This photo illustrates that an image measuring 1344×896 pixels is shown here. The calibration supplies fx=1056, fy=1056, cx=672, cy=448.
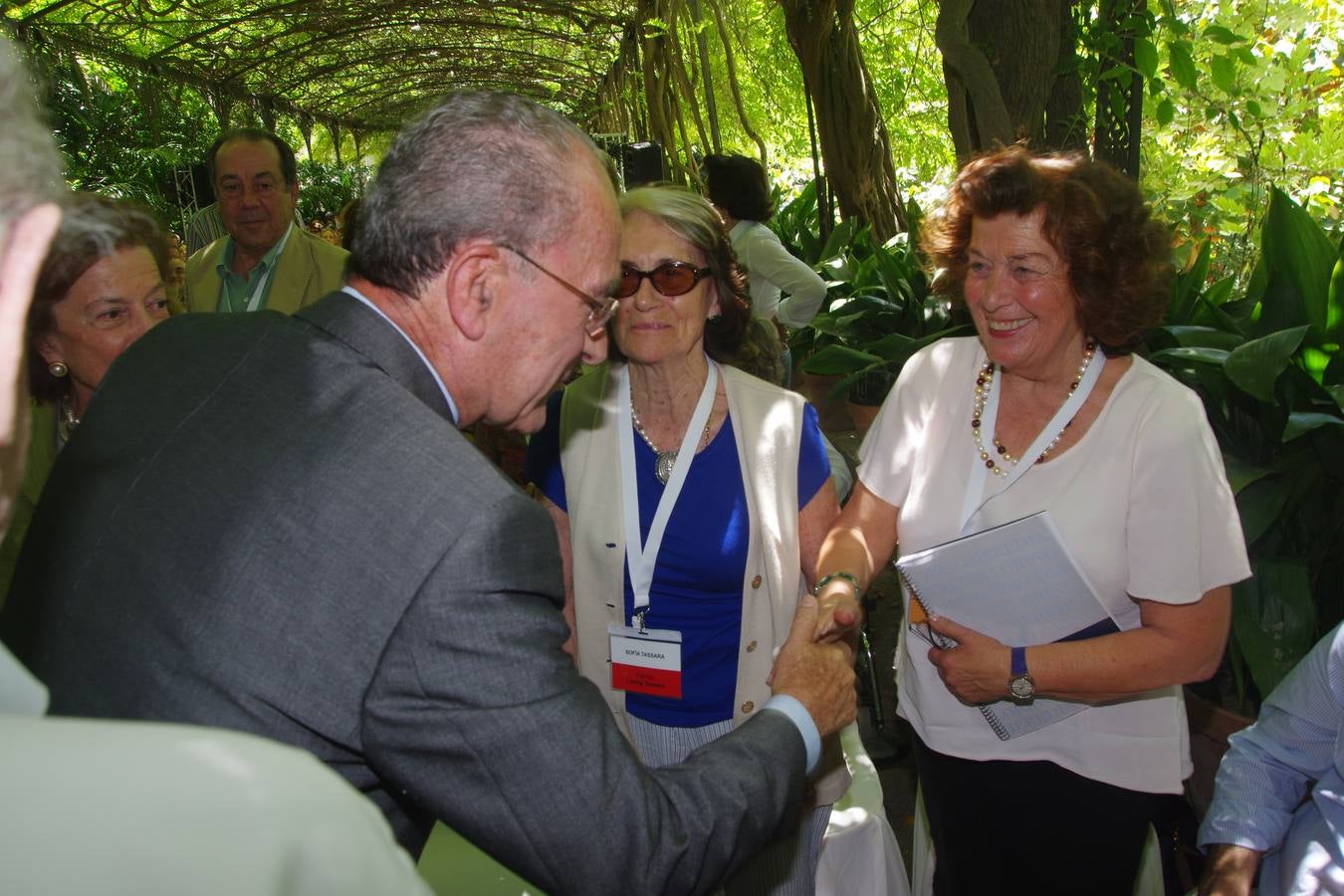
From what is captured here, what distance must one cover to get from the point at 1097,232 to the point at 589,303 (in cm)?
105

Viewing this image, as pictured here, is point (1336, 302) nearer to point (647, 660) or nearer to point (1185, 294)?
point (1185, 294)

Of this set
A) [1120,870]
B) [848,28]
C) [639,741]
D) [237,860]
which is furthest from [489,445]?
[848,28]

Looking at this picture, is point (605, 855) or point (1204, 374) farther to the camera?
point (1204, 374)

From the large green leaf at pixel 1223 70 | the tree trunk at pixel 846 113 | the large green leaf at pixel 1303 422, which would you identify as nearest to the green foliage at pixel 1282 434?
the large green leaf at pixel 1303 422

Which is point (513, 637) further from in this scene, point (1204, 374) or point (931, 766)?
point (1204, 374)

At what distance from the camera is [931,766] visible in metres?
2.17

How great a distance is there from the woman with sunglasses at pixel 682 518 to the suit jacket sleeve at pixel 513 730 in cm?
97

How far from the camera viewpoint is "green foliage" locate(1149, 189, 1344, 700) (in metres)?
2.59

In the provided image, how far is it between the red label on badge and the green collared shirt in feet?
8.77

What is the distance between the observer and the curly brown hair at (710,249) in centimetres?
232

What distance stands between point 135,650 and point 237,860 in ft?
2.03

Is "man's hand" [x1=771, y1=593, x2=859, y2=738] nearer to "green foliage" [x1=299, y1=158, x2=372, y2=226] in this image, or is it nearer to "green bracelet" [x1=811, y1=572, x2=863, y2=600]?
"green bracelet" [x1=811, y1=572, x2=863, y2=600]

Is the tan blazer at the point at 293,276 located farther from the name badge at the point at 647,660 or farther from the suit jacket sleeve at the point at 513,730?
the suit jacket sleeve at the point at 513,730

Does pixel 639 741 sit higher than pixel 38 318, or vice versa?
pixel 38 318
